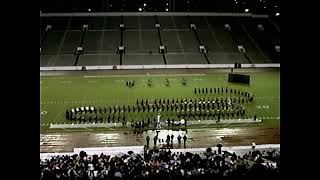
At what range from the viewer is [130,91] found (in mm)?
22719

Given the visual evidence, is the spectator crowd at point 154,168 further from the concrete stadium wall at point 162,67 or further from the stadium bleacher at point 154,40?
the stadium bleacher at point 154,40

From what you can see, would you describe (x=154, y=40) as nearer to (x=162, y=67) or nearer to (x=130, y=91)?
(x=162, y=67)

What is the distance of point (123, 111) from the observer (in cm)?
1891

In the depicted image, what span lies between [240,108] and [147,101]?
163 inches

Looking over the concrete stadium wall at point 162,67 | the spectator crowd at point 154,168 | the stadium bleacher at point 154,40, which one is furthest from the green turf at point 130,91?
the spectator crowd at point 154,168

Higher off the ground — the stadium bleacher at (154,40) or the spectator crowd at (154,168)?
the stadium bleacher at (154,40)

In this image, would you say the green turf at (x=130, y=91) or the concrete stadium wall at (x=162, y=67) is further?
the concrete stadium wall at (x=162, y=67)

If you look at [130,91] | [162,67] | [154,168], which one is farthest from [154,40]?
[154,168]

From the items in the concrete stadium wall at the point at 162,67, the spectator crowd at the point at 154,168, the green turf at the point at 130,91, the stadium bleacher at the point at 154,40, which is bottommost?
the spectator crowd at the point at 154,168

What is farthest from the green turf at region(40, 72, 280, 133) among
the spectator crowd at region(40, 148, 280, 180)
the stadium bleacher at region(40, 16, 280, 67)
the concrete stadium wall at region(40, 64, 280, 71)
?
the spectator crowd at region(40, 148, 280, 180)

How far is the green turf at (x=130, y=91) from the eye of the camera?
1952 centimetres
